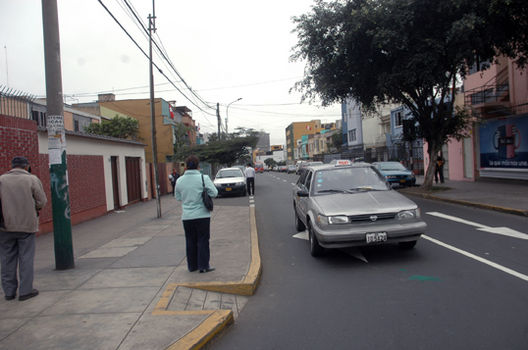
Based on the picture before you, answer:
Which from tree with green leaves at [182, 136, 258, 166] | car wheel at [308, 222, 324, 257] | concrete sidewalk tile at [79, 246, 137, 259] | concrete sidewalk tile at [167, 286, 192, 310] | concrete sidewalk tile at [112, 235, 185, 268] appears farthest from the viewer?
tree with green leaves at [182, 136, 258, 166]

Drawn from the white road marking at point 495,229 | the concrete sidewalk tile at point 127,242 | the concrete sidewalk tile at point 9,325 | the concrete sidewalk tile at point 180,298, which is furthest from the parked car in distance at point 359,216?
the concrete sidewalk tile at point 9,325

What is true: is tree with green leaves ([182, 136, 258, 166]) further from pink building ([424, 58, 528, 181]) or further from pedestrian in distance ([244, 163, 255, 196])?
pink building ([424, 58, 528, 181])

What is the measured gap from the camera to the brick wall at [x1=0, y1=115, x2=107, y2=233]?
30.4 feet

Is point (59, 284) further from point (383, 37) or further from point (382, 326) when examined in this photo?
point (383, 37)

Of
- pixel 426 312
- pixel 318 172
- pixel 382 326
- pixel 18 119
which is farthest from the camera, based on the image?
pixel 18 119

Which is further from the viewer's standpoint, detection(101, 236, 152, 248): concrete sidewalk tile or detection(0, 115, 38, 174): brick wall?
detection(0, 115, 38, 174): brick wall

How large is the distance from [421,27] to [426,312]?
12.6 m

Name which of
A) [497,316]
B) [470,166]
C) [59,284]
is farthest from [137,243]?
[470,166]

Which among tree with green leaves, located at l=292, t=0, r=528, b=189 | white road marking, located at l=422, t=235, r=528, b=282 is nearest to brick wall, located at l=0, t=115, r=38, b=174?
white road marking, located at l=422, t=235, r=528, b=282

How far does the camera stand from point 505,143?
66.2 ft

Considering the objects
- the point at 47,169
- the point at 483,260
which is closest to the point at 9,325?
the point at 483,260

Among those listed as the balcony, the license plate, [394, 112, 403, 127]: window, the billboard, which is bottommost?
the license plate

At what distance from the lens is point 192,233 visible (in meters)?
6.05

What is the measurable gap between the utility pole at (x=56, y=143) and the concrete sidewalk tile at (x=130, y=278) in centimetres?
82
